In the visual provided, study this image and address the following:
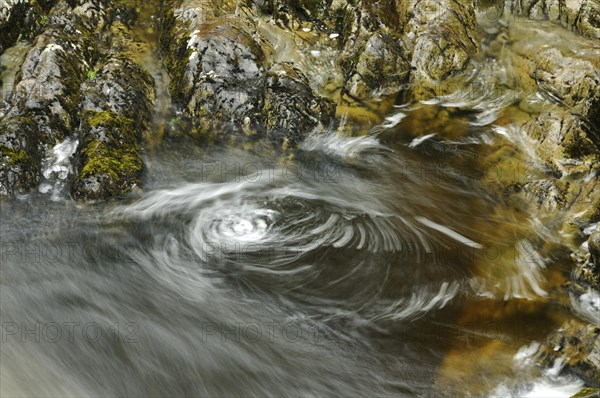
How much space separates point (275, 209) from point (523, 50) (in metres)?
5.42

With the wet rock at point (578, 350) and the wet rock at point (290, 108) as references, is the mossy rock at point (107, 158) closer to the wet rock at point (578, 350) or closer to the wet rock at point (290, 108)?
the wet rock at point (290, 108)

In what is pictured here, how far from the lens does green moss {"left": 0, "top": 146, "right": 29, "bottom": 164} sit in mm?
6902

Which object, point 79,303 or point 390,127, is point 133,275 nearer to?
point 79,303

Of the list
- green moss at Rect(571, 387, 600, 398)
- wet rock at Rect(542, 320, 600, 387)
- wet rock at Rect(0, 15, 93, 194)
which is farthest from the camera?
wet rock at Rect(0, 15, 93, 194)

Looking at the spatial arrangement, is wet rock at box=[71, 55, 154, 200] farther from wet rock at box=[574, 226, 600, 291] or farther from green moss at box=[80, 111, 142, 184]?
wet rock at box=[574, 226, 600, 291]

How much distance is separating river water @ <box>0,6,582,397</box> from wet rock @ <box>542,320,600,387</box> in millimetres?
146

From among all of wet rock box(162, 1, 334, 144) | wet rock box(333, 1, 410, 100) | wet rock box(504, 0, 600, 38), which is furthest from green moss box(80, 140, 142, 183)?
wet rock box(504, 0, 600, 38)

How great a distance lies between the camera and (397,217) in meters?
7.07

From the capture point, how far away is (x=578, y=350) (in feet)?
17.2

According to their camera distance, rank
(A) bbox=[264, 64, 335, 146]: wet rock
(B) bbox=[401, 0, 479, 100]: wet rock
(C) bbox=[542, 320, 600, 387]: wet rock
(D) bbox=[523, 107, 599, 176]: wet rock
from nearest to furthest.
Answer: (C) bbox=[542, 320, 600, 387]: wet rock < (D) bbox=[523, 107, 599, 176]: wet rock < (A) bbox=[264, 64, 335, 146]: wet rock < (B) bbox=[401, 0, 479, 100]: wet rock

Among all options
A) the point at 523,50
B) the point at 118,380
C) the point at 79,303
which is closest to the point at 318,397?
the point at 118,380

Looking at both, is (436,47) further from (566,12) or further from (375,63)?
(566,12)

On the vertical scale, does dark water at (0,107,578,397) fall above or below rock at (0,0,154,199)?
below

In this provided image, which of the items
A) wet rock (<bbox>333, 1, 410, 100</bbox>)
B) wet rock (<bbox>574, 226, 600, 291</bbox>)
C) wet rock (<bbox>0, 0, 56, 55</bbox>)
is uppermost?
wet rock (<bbox>0, 0, 56, 55</bbox>)
